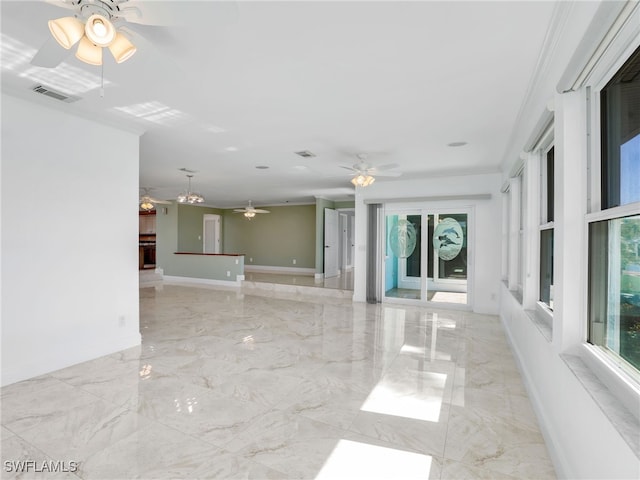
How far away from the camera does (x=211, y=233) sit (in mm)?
12234

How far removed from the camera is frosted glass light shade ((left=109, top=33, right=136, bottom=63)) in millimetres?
1691

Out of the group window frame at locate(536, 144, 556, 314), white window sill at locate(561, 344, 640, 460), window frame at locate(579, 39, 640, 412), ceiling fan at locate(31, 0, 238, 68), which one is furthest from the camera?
window frame at locate(536, 144, 556, 314)

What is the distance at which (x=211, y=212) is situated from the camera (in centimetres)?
1214

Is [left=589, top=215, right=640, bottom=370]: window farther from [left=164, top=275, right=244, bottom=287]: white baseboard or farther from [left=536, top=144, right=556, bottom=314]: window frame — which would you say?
[left=164, top=275, right=244, bottom=287]: white baseboard

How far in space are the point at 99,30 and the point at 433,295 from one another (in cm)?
631

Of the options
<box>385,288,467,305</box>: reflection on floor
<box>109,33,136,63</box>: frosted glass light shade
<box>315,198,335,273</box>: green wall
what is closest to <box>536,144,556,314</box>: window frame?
<box>109,33,136,63</box>: frosted glass light shade

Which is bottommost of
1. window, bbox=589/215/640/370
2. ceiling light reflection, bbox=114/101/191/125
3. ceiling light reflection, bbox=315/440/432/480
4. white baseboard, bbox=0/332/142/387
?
ceiling light reflection, bbox=315/440/432/480

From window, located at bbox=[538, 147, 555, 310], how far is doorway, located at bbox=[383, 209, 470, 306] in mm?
3142

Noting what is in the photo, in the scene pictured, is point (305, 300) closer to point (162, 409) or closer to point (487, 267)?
point (487, 267)

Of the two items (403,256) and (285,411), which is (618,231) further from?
(403,256)

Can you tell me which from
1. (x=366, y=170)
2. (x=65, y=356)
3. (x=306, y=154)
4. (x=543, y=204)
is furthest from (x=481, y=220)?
(x=65, y=356)

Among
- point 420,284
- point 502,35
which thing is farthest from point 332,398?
point 420,284

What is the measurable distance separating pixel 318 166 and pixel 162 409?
4270mm

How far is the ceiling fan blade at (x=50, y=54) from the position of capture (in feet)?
5.67
